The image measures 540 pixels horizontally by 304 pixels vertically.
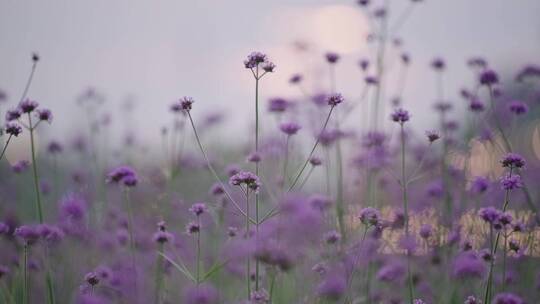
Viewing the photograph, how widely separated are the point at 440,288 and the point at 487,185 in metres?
0.67

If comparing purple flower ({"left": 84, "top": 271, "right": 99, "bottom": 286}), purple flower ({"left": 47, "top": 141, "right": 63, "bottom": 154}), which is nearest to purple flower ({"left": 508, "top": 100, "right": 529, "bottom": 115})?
purple flower ({"left": 84, "top": 271, "right": 99, "bottom": 286})

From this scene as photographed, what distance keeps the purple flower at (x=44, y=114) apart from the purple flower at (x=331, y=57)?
1.71 meters

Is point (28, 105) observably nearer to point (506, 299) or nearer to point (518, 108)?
point (506, 299)

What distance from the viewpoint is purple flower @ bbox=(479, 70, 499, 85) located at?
3766mm

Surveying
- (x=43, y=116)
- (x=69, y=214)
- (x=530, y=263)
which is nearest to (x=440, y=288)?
(x=530, y=263)

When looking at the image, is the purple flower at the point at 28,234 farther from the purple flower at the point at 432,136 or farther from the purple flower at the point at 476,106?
the purple flower at the point at 476,106

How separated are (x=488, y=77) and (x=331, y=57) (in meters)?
0.95

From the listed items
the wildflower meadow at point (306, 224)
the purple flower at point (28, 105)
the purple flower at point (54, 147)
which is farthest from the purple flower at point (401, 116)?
the purple flower at point (54, 147)

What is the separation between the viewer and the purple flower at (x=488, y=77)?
3766 millimetres

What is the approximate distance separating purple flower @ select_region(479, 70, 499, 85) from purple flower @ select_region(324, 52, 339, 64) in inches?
34.6

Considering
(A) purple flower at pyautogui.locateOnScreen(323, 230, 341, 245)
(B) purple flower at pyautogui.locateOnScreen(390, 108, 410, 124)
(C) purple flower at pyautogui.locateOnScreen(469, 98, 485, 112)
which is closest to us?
A: (A) purple flower at pyautogui.locateOnScreen(323, 230, 341, 245)

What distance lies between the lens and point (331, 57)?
12.9 ft

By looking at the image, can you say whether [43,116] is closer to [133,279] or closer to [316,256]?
[133,279]

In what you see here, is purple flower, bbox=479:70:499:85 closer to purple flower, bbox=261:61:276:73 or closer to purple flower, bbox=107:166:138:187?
purple flower, bbox=261:61:276:73
